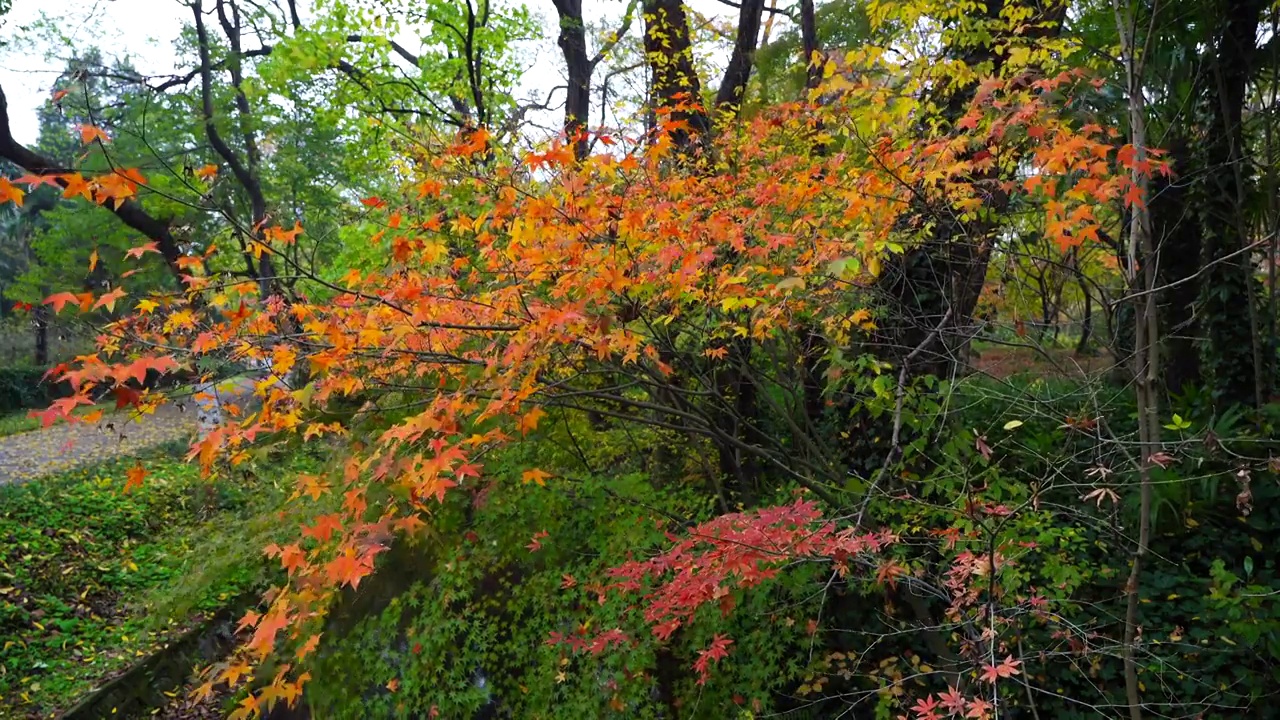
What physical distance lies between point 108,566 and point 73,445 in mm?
2883

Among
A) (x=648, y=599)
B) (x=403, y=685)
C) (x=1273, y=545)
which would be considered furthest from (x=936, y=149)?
(x=403, y=685)

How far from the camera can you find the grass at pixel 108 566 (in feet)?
20.0

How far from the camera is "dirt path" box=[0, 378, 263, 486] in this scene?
1070 centimetres

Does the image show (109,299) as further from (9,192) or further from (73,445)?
(73,445)

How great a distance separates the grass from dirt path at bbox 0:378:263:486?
861mm

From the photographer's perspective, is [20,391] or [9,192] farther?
[20,391]

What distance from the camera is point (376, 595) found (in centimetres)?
527

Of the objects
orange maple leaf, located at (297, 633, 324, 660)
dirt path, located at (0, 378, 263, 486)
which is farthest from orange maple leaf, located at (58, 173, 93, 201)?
dirt path, located at (0, 378, 263, 486)

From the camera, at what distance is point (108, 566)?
27.3ft

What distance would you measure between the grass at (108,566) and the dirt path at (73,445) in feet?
2.82

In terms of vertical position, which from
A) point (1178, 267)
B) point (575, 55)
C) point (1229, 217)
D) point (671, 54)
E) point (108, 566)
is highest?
point (575, 55)

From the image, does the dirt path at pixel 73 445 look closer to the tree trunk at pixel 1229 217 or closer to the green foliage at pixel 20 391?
the green foliage at pixel 20 391

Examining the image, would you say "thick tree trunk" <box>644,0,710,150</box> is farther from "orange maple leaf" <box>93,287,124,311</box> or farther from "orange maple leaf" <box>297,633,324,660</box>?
"orange maple leaf" <box>297,633,324,660</box>

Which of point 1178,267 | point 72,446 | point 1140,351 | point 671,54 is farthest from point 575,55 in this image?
point 72,446
